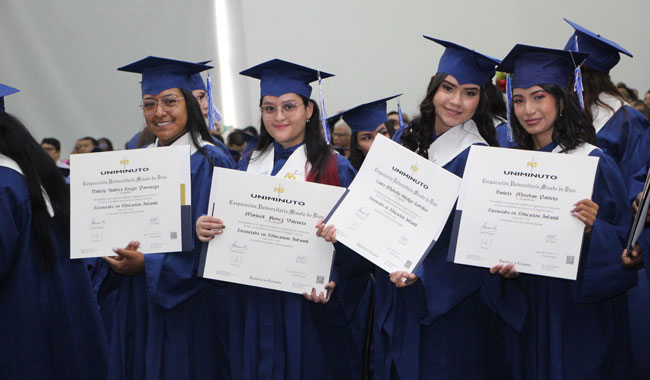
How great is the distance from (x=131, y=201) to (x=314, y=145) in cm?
89

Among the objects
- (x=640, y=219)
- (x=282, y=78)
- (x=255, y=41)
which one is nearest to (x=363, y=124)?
(x=282, y=78)

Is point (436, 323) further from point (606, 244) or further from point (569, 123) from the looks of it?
point (569, 123)

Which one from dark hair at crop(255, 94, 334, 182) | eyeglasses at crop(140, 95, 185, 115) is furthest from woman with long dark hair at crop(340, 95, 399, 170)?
eyeglasses at crop(140, 95, 185, 115)

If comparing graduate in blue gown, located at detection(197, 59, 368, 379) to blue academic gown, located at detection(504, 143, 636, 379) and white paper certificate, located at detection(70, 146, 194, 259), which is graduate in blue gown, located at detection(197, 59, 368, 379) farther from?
blue academic gown, located at detection(504, 143, 636, 379)

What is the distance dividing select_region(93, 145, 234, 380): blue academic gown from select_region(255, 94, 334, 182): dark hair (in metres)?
0.22

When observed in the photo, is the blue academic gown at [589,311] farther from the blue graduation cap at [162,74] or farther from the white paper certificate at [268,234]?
the blue graduation cap at [162,74]

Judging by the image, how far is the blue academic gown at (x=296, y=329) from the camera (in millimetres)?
3127

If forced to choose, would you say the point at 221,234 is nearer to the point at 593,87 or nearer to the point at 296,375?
the point at 296,375

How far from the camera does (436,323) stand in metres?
3.03

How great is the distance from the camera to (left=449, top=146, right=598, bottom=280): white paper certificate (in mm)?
2629
